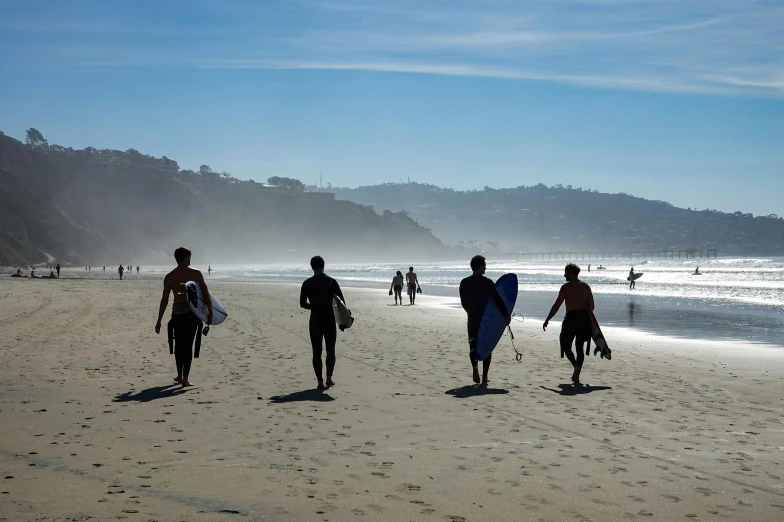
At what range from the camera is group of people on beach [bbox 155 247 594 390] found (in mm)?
9609

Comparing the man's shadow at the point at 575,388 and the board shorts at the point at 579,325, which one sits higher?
the board shorts at the point at 579,325

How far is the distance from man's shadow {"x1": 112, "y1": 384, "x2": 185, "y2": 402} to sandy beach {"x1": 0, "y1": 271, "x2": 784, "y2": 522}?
8 cm

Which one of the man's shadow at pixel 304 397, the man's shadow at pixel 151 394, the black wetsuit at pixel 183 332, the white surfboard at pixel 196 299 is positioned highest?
the white surfboard at pixel 196 299

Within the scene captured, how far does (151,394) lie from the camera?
360 inches

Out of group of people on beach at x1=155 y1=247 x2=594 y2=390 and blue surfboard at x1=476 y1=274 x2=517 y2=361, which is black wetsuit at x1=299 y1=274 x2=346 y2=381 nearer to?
group of people on beach at x1=155 y1=247 x2=594 y2=390

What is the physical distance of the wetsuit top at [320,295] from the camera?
31.3 ft

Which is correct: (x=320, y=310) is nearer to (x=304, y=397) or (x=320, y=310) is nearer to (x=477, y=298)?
(x=304, y=397)

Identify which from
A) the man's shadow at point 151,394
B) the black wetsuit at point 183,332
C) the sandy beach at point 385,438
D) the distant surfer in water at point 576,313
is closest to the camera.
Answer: the sandy beach at point 385,438

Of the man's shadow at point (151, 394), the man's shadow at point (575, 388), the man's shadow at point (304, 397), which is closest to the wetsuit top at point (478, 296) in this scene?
the man's shadow at point (575, 388)

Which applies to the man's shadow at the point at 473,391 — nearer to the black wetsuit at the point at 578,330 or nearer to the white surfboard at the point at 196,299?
the black wetsuit at the point at 578,330

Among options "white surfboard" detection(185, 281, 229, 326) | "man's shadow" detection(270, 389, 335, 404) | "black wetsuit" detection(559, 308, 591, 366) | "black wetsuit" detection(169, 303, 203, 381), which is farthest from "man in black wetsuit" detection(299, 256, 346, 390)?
"black wetsuit" detection(559, 308, 591, 366)

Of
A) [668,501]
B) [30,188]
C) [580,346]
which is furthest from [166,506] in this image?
[30,188]

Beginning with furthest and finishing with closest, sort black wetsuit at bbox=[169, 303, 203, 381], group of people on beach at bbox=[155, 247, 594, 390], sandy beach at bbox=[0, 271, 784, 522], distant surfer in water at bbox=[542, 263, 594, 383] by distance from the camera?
distant surfer in water at bbox=[542, 263, 594, 383], black wetsuit at bbox=[169, 303, 203, 381], group of people on beach at bbox=[155, 247, 594, 390], sandy beach at bbox=[0, 271, 784, 522]

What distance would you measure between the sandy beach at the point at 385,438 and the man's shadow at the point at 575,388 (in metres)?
0.07
